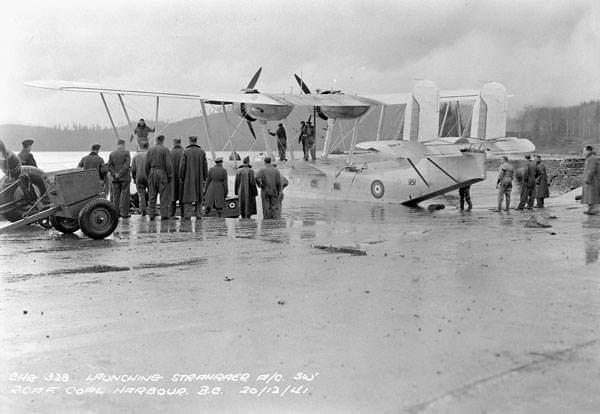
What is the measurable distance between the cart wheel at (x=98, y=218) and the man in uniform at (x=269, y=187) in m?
5.30

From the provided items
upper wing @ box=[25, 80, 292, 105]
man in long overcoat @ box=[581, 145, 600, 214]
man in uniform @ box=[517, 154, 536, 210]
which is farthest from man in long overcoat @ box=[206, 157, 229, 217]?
man in long overcoat @ box=[581, 145, 600, 214]

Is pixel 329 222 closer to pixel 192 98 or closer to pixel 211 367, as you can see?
pixel 192 98

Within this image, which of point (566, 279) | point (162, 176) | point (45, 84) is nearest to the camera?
point (566, 279)

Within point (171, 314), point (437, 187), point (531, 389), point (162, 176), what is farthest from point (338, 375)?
point (437, 187)

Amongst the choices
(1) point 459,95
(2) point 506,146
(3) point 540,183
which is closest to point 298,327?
(3) point 540,183

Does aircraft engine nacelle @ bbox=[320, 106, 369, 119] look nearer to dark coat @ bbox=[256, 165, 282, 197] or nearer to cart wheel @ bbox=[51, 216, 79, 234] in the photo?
dark coat @ bbox=[256, 165, 282, 197]

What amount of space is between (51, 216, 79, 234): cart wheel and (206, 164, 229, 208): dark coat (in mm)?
4990

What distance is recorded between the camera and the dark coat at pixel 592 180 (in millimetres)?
18609

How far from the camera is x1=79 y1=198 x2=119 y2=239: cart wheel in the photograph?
12039 millimetres

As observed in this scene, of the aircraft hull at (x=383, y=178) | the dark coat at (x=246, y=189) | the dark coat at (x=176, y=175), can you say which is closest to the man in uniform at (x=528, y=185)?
the aircraft hull at (x=383, y=178)

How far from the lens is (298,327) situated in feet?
20.0

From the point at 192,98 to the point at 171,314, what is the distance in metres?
19.0

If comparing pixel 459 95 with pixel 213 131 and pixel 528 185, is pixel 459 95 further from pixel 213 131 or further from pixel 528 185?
pixel 213 131

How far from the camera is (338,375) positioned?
15.6ft
